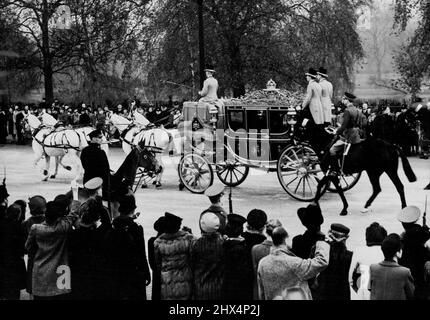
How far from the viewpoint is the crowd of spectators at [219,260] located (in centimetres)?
574

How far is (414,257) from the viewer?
6.44 m

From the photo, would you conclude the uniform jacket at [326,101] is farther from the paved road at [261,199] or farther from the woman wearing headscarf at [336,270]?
the woman wearing headscarf at [336,270]

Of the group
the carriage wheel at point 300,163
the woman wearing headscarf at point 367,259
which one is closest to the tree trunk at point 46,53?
the carriage wheel at point 300,163

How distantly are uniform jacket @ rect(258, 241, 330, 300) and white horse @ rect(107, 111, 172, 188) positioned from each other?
32.4ft

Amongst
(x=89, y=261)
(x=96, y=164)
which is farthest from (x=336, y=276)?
(x=96, y=164)

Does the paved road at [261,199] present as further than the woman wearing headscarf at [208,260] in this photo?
Yes

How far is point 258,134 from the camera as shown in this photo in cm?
1394

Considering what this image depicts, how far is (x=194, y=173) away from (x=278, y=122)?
1.97m

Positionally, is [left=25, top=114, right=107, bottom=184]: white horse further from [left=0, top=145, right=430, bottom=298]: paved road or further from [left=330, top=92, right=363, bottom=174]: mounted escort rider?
[left=330, top=92, right=363, bottom=174]: mounted escort rider

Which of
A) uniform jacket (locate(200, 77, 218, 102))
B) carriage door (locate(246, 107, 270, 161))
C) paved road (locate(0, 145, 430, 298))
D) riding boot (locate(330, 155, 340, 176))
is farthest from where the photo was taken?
uniform jacket (locate(200, 77, 218, 102))

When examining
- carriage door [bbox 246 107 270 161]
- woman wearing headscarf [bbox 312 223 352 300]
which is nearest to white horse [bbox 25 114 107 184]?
carriage door [bbox 246 107 270 161]

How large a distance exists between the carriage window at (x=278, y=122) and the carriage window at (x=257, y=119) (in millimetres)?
138

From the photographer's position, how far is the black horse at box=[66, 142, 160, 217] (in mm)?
9648
